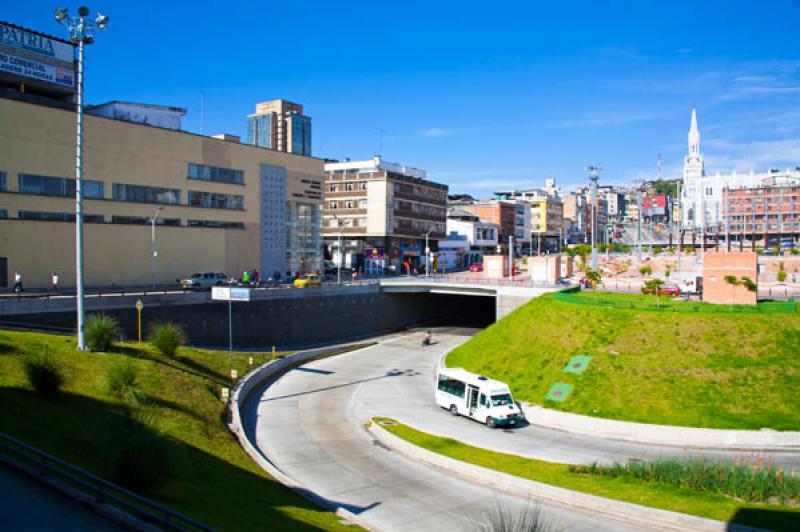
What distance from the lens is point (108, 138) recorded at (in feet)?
171

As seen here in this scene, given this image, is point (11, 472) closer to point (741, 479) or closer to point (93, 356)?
point (93, 356)

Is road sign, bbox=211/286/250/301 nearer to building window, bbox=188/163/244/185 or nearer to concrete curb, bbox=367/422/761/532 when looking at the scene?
concrete curb, bbox=367/422/761/532

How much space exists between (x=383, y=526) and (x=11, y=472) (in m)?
10.6

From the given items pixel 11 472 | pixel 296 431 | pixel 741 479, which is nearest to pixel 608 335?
pixel 741 479

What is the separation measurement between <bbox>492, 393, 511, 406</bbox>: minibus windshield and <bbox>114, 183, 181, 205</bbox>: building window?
3858 cm

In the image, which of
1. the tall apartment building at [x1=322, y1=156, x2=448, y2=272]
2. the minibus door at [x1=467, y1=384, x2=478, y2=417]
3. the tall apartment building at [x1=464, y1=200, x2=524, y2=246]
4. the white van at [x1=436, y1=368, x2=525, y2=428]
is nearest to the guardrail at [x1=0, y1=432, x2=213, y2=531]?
the white van at [x1=436, y1=368, x2=525, y2=428]

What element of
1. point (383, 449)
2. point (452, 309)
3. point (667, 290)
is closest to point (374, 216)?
point (452, 309)

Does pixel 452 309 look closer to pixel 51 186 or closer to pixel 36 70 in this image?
pixel 51 186

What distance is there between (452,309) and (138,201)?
Result: 41899 millimetres

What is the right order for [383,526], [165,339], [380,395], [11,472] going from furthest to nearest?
1. [380,395]
2. [165,339]
3. [383,526]
4. [11,472]

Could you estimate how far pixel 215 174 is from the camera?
2463 inches

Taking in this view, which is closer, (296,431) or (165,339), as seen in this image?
(296,431)

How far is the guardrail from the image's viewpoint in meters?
11.3

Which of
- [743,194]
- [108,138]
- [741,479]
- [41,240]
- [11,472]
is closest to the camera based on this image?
[11,472]
